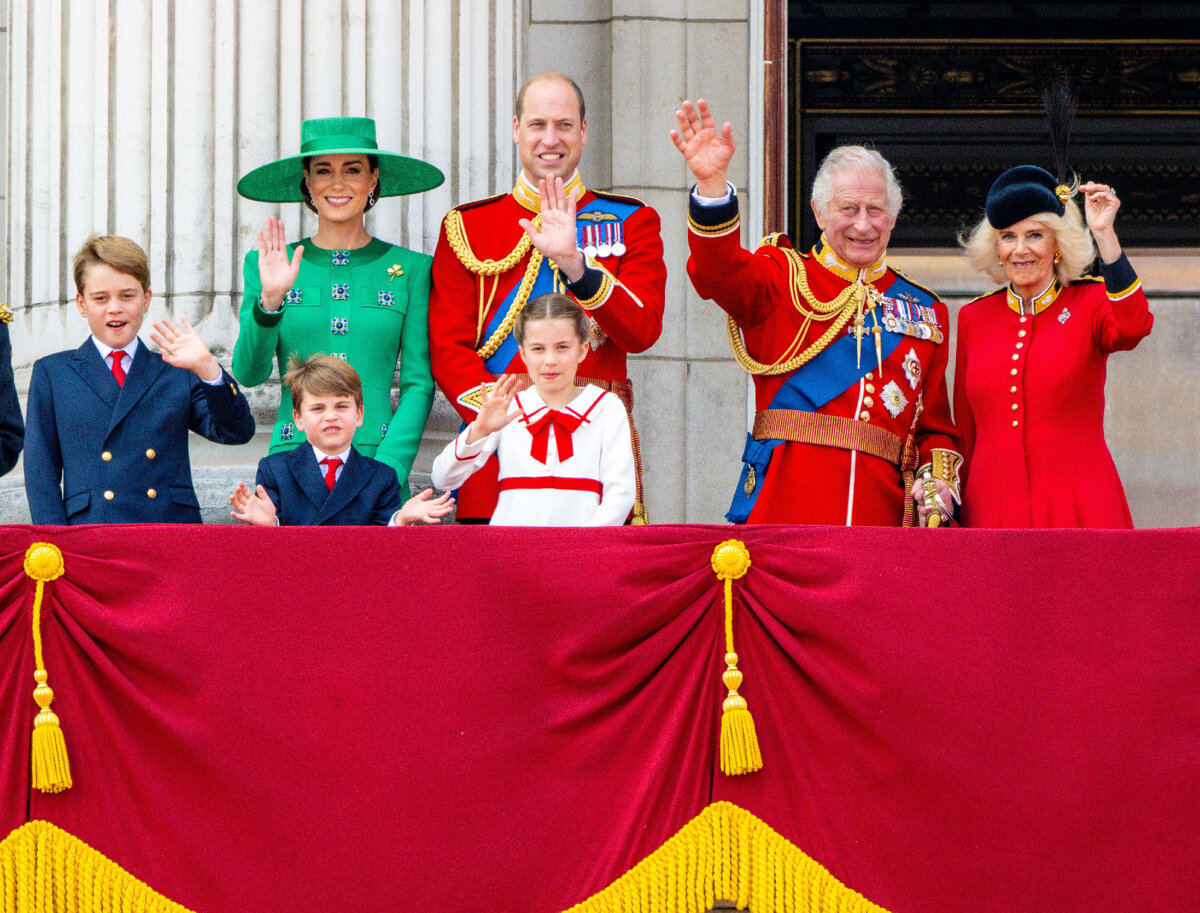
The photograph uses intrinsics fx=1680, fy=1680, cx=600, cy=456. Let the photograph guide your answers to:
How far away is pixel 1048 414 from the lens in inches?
155

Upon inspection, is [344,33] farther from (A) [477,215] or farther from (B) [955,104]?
(B) [955,104]

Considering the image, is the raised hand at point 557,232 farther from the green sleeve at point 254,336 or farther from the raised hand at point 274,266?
the green sleeve at point 254,336

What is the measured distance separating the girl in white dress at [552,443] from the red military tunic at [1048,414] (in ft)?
2.89

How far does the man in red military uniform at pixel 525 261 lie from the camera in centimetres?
407

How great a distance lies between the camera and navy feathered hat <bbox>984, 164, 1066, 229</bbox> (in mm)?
3963

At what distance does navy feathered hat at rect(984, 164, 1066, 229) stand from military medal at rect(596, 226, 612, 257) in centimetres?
92

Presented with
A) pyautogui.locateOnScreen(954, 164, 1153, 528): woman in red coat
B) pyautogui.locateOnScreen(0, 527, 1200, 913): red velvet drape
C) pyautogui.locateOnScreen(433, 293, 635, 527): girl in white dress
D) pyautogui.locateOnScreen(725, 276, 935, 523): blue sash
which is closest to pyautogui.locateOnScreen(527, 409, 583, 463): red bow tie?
pyautogui.locateOnScreen(433, 293, 635, 527): girl in white dress

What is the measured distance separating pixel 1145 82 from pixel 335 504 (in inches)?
167

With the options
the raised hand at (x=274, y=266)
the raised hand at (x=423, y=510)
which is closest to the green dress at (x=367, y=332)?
the raised hand at (x=274, y=266)

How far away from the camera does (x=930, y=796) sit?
2994 mm

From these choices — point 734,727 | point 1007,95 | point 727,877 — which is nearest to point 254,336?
point 734,727

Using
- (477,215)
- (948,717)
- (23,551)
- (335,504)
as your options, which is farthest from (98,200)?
(948,717)

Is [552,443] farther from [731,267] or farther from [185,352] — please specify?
[185,352]

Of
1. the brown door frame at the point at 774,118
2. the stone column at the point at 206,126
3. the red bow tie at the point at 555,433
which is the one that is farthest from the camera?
the brown door frame at the point at 774,118
